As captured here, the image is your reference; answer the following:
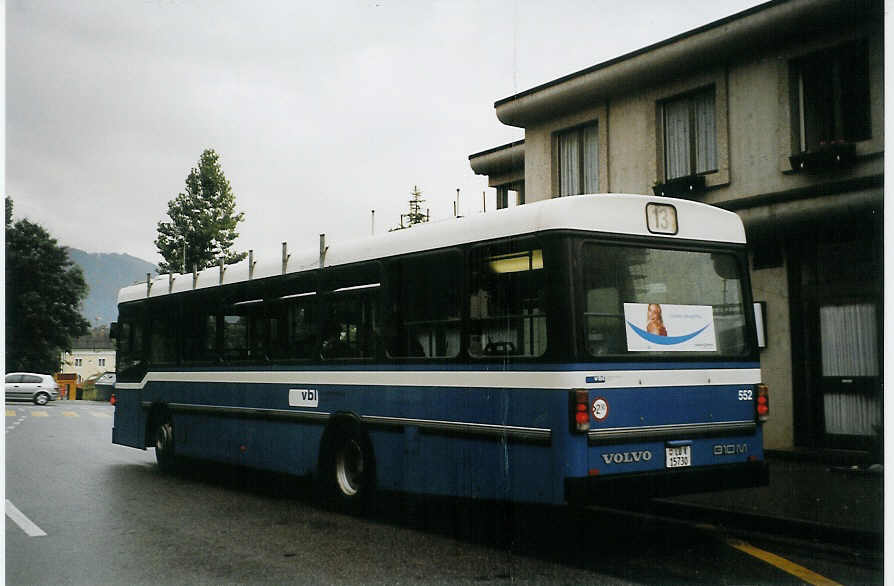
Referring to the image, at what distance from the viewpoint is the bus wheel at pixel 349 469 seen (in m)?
9.20

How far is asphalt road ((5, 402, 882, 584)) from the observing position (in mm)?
6734

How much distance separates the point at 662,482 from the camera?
290 inches

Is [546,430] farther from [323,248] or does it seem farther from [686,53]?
[686,53]

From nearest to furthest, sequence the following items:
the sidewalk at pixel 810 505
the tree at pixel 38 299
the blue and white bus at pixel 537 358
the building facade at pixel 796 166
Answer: the blue and white bus at pixel 537 358, the sidewalk at pixel 810 505, the tree at pixel 38 299, the building facade at pixel 796 166

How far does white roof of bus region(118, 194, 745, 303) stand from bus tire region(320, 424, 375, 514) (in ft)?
A: 5.92

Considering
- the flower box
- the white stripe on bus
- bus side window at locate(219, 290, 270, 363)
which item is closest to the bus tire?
the white stripe on bus

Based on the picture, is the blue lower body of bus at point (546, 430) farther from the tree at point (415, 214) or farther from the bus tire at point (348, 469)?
the tree at point (415, 214)

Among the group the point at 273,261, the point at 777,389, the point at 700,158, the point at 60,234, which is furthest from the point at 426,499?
the point at 700,158

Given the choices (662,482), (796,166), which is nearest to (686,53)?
(796,166)

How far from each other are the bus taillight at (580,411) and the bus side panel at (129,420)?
861 cm

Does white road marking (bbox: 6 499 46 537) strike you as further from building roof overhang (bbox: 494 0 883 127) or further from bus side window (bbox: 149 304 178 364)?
building roof overhang (bbox: 494 0 883 127)

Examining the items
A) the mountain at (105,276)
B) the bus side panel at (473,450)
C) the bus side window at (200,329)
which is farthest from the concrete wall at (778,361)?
the mountain at (105,276)

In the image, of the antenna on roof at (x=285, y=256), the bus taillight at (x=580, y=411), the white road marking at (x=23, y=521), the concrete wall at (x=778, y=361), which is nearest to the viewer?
the bus taillight at (x=580, y=411)

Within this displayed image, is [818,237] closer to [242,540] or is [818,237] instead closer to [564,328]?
[564,328]
